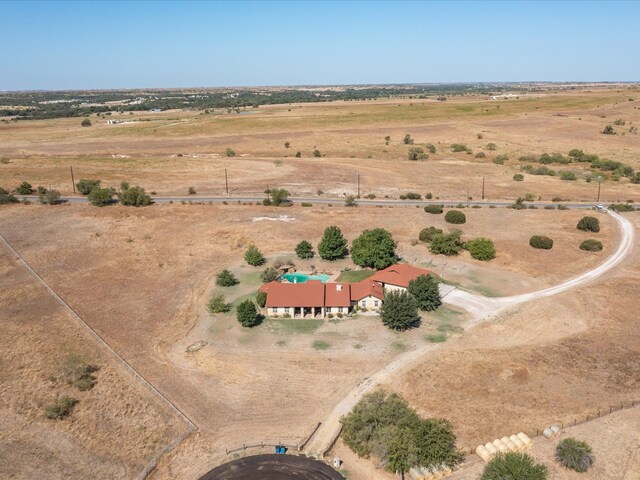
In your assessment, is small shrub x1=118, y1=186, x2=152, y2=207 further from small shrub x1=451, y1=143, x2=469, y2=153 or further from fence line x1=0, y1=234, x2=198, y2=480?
small shrub x1=451, y1=143, x2=469, y2=153

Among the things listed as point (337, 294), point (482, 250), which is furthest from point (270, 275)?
point (482, 250)

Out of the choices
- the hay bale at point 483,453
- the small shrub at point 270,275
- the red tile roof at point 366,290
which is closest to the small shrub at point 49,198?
the small shrub at point 270,275

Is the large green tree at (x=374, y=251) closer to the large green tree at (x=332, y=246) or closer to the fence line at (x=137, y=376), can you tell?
the large green tree at (x=332, y=246)

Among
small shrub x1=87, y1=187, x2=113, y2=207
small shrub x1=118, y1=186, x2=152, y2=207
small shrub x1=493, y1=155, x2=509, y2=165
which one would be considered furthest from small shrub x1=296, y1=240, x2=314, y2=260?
small shrub x1=493, y1=155, x2=509, y2=165

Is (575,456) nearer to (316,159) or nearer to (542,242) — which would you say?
(542,242)

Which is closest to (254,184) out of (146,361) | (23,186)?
(23,186)

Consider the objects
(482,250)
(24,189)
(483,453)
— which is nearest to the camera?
(483,453)

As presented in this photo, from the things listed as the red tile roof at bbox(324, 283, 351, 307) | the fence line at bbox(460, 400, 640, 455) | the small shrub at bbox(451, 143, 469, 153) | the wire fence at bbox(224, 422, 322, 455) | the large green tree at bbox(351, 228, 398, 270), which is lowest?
the fence line at bbox(460, 400, 640, 455)
